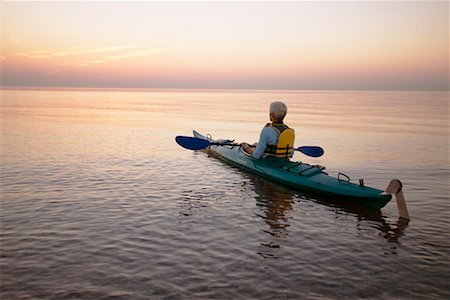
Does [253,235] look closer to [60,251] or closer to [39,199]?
[60,251]

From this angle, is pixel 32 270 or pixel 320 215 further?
pixel 320 215

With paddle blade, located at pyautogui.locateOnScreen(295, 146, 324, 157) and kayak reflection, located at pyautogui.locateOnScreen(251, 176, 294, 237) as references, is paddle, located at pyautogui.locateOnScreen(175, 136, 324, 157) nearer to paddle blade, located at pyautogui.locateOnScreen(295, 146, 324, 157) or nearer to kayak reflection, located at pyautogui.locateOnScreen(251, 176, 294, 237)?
paddle blade, located at pyautogui.locateOnScreen(295, 146, 324, 157)

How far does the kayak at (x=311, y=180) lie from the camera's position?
903 cm

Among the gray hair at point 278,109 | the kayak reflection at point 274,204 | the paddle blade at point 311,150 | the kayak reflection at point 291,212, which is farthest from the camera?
the paddle blade at point 311,150

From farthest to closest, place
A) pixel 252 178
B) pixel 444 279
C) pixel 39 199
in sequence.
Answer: pixel 252 178 → pixel 39 199 → pixel 444 279

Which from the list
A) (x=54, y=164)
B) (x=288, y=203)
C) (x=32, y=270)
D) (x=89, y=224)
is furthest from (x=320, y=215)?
(x=54, y=164)

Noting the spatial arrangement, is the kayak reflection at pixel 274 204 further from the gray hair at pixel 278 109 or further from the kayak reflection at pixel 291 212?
the gray hair at pixel 278 109

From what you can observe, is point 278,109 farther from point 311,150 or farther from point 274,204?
point 311,150

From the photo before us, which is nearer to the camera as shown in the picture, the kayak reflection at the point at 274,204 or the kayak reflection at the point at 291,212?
the kayak reflection at the point at 291,212

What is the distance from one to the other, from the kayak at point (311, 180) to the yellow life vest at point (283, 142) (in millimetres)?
261

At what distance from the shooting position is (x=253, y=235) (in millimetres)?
7449

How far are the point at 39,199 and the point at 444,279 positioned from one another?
909 centimetres

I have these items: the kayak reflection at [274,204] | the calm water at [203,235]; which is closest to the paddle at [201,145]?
the calm water at [203,235]

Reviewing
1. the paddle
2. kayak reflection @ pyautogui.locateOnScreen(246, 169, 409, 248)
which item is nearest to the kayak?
kayak reflection @ pyautogui.locateOnScreen(246, 169, 409, 248)
